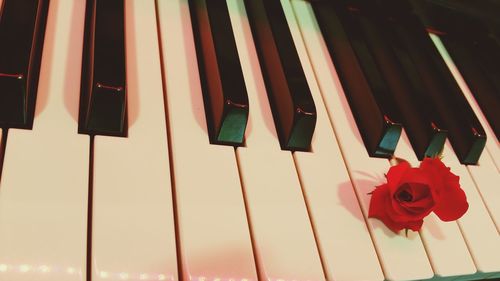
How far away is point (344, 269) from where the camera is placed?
0.64 meters

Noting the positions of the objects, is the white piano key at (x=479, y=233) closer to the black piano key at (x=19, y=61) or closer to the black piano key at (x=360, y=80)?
the black piano key at (x=360, y=80)

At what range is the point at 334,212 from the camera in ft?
2.28

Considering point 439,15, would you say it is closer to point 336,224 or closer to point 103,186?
point 336,224

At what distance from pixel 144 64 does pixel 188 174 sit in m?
0.22

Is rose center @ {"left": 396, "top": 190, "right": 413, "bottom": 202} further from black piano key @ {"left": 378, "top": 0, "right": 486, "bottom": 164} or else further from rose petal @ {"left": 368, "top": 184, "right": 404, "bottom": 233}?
black piano key @ {"left": 378, "top": 0, "right": 486, "bottom": 164}

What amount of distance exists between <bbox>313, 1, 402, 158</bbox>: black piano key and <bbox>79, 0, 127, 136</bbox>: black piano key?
44 centimetres

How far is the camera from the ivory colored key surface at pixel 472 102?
3.26 feet

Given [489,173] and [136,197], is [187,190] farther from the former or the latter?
[489,173]

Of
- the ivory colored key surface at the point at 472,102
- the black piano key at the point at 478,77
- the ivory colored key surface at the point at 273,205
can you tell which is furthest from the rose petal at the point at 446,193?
the black piano key at the point at 478,77

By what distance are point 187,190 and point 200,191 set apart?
19 millimetres

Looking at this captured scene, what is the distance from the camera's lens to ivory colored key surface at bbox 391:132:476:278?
713 mm

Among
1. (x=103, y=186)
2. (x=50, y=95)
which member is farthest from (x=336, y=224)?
(x=50, y=95)

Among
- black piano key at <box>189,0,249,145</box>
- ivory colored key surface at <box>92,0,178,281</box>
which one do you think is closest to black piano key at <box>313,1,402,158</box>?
black piano key at <box>189,0,249,145</box>

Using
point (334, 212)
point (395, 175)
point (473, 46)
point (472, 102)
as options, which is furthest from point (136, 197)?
point (473, 46)
